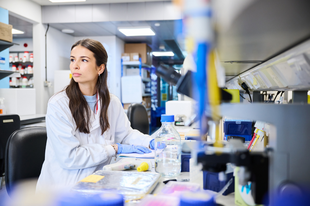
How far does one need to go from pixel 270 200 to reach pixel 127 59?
544 centimetres

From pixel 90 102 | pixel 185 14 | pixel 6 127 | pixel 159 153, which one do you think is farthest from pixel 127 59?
pixel 185 14

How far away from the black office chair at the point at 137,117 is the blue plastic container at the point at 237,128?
1.36 meters

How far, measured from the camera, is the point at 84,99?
150 cm

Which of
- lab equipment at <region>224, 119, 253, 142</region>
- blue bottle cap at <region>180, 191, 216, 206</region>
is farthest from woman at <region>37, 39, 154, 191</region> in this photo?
blue bottle cap at <region>180, 191, 216, 206</region>

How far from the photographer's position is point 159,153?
1.23 m

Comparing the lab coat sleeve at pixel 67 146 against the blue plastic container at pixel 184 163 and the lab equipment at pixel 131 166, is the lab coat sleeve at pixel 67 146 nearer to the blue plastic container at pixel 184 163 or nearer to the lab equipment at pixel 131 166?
the lab equipment at pixel 131 166

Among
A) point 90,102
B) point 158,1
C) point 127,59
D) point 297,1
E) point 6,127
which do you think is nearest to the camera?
point 297,1

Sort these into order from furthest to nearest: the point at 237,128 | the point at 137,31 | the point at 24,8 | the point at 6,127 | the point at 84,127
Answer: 1. the point at 137,31
2. the point at 24,8
3. the point at 6,127
4. the point at 237,128
5. the point at 84,127

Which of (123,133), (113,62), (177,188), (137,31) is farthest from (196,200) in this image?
(113,62)

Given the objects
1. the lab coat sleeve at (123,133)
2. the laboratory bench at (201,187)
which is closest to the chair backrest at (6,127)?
the lab coat sleeve at (123,133)

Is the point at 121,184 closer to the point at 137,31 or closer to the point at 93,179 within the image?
the point at 93,179

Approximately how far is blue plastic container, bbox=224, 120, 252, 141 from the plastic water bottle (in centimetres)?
39

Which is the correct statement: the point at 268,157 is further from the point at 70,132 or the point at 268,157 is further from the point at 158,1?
the point at 158,1

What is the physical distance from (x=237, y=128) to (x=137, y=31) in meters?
4.01
